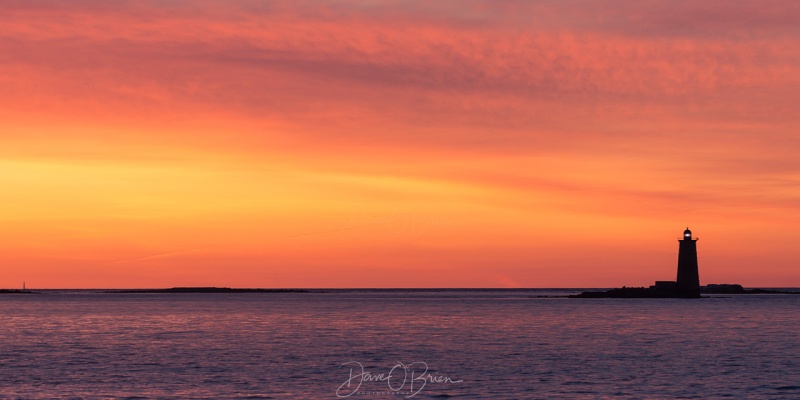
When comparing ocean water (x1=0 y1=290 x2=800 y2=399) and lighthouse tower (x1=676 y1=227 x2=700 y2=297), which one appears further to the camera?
lighthouse tower (x1=676 y1=227 x2=700 y2=297)

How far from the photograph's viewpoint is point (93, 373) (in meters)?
53.3

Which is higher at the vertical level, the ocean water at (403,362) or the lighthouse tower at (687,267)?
the lighthouse tower at (687,267)

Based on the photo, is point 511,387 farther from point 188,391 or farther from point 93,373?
point 93,373

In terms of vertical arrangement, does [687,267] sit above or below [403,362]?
above

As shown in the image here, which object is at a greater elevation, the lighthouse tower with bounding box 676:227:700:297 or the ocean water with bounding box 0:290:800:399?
the lighthouse tower with bounding box 676:227:700:297

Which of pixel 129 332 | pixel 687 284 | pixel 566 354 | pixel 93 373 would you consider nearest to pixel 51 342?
pixel 129 332

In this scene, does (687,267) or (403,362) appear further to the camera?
(687,267)

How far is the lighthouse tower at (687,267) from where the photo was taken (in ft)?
563

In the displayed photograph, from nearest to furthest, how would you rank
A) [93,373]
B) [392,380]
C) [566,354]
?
[392,380] → [93,373] → [566,354]

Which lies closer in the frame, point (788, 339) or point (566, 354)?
point (566, 354)

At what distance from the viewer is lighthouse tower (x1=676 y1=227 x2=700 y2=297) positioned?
17162 cm

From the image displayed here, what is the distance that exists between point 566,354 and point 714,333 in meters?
30.9

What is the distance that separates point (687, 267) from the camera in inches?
7067

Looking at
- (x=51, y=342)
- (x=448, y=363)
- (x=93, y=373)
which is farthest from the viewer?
(x=51, y=342)
